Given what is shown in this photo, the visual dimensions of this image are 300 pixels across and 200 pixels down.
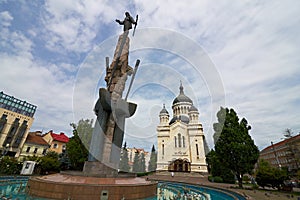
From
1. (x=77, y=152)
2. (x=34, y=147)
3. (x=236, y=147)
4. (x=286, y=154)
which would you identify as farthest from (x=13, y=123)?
(x=286, y=154)

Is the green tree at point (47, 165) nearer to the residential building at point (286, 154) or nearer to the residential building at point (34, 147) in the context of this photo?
the residential building at point (34, 147)

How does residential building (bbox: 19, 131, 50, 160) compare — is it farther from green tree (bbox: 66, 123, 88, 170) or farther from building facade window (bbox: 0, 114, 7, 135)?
green tree (bbox: 66, 123, 88, 170)

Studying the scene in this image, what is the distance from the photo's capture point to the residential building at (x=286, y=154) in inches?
957

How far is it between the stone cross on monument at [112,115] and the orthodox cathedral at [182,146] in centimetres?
3402

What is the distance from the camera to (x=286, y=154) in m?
36.7

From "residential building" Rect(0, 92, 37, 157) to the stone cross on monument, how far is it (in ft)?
98.0

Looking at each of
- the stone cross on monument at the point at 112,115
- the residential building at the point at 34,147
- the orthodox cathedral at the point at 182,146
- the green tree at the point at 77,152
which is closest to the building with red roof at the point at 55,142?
the residential building at the point at 34,147

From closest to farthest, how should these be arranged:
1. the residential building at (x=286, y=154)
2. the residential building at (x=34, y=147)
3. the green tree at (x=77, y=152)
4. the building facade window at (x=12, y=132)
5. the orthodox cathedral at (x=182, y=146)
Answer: the green tree at (x=77, y=152), the residential building at (x=286, y=154), the building facade window at (x=12, y=132), the residential building at (x=34, y=147), the orthodox cathedral at (x=182, y=146)

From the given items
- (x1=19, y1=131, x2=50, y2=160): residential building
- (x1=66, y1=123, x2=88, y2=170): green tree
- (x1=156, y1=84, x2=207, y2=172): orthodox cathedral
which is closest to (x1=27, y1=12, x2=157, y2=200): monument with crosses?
(x1=66, y1=123, x2=88, y2=170): green tree

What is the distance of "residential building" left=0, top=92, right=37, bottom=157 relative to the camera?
30.0 meters

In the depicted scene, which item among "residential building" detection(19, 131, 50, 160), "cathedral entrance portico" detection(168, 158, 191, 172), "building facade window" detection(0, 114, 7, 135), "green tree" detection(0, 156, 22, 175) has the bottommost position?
"green tree" detection(0, 156, 22, 175)

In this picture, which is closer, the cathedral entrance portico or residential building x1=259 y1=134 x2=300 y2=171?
residential building x1=259 y1=134 x2=300 y2=171

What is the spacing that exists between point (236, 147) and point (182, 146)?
2705 centimetres

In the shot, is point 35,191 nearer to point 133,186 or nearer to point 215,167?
point 133,186
